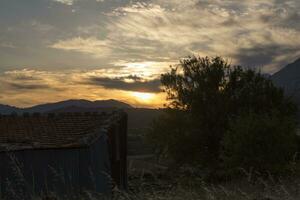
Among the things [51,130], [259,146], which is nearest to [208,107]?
[259,146]

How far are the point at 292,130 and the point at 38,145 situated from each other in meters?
19.6

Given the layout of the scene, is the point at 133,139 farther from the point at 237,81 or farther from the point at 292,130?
the point at 292,130

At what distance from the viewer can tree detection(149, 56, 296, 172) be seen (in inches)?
1484

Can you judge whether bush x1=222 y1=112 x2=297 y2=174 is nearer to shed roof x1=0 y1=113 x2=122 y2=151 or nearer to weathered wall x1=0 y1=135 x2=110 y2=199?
shed roof x1=0 y1=113 x2=122 y2=151

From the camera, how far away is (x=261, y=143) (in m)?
30.9

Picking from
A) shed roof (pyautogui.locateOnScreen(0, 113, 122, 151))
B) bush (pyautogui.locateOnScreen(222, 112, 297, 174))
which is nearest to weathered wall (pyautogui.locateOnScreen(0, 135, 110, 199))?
shed roof (pyautogui.locateOnScreen(0, 113, 122, 151))

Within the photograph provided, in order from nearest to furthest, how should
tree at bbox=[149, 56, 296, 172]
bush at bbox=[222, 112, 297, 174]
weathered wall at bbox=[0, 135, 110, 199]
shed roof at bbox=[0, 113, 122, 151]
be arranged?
1. weathered wall at bbox=[0, 135, 110, 199]
2. shed roof at bbox=[0, 113, 122, 151]
3. bush at bbox=[222, 112, 297, 174]
4. tree at bbox=[149, 56, 296, 172]

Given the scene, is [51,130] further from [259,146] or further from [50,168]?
[259,146]

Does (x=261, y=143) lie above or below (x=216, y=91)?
below

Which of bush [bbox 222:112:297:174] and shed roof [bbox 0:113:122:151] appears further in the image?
bush [bbox 222:112:297:174]

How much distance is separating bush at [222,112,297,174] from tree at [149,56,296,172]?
5.30m

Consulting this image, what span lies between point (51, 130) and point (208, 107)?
18280 mm

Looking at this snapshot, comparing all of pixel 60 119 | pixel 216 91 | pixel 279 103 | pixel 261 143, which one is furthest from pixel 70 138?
pixel 279 103

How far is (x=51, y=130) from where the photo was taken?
75.2 ft
